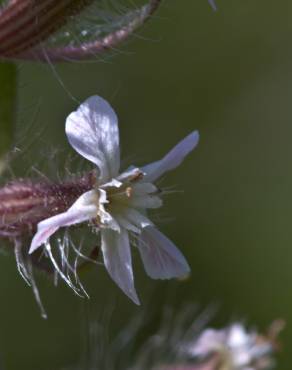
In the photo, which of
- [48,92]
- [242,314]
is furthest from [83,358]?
[48,92]

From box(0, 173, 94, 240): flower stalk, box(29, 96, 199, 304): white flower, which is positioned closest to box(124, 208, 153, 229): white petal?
box(29, 96, 199, 304): white flower

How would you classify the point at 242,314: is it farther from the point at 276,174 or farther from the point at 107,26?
the point at 107,26

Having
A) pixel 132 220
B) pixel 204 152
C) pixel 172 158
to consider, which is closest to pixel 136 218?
pixel 132 220

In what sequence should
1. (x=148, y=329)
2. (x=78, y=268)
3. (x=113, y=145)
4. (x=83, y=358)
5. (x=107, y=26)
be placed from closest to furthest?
(x=113, y=145) < (x=78, y=268) < (x=107, y=26) < (x=83, y=358) < (x=148, y=329)

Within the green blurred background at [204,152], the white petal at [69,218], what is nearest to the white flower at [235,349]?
the white petal at [69,218]

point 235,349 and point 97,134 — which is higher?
point 97,134

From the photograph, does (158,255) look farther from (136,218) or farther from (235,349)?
(235,349)

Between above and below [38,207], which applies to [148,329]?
below
